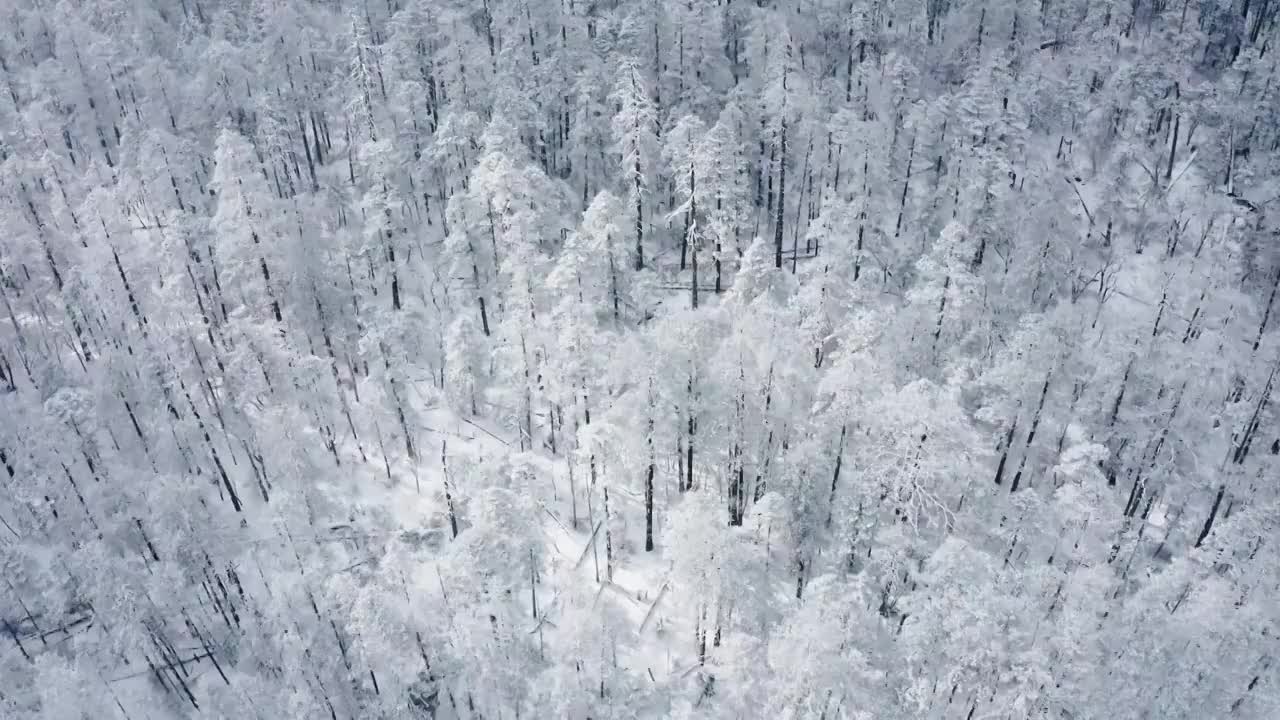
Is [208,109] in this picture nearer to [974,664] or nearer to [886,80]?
[886,80]

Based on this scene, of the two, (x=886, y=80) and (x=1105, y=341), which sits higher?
(x=886, y=80)

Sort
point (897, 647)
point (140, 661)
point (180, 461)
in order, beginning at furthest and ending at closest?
point (180, 461), point (140, 661), point (897, 647)

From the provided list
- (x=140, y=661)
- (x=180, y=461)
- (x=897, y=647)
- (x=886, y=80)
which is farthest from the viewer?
(x=886, y=80)

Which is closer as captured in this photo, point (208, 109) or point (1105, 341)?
point (1105, 341)

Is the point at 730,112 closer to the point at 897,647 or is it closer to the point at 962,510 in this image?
the point at 962,510

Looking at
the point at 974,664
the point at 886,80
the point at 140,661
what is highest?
the point at 886,80

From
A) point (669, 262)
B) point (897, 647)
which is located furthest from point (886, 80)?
point (897, 647)
